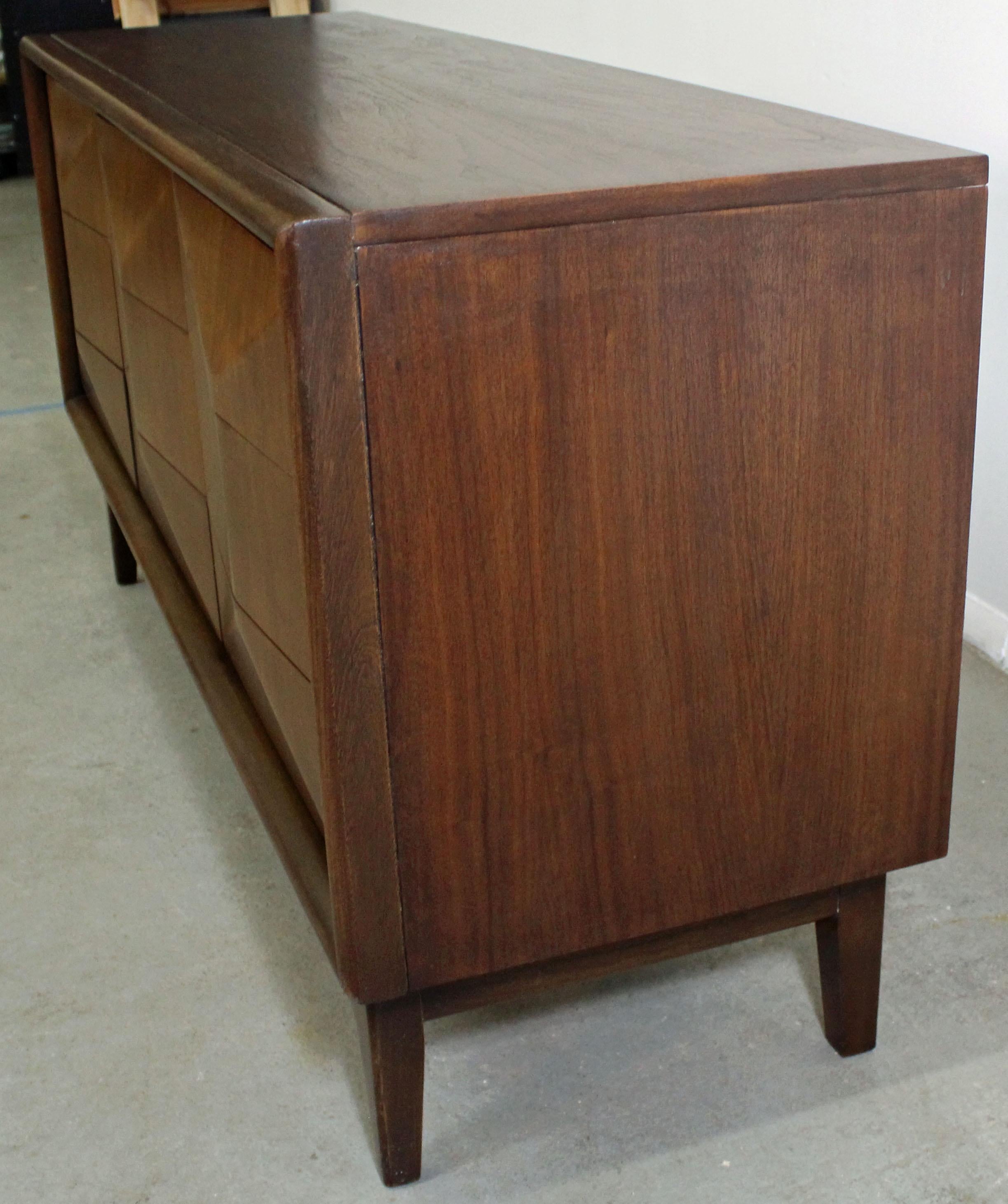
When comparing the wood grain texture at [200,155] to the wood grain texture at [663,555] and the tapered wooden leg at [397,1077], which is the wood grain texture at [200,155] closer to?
the wood grain texture at [663,555]

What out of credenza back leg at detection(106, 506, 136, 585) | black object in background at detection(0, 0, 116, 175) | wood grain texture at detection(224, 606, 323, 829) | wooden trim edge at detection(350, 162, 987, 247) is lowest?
credenza back leg at detection(106, 506, 136, 585)

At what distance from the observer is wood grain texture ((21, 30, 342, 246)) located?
101cm

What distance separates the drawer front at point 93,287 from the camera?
1.95 m

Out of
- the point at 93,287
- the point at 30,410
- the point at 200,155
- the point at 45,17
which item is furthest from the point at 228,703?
the point at 45,17

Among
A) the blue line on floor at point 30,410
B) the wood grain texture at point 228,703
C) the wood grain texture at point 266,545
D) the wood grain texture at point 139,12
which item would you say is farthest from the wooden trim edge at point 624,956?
the wood grain texture at point 139,12

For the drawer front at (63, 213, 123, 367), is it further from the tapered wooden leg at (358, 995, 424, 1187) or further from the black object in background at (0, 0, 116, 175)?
the black object in background at (0, 0, 116, 175)

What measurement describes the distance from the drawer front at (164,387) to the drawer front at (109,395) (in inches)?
3.4

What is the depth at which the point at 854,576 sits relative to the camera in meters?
Result: 1.21

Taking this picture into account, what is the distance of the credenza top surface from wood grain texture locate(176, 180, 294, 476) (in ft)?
0.22

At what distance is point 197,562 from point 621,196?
2.76 feet

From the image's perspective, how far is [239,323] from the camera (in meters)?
1.22

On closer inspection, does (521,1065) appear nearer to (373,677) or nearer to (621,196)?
(373,677)

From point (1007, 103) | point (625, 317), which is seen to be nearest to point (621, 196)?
point (625, 317)

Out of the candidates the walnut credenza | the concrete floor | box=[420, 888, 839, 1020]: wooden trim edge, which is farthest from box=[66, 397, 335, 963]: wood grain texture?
the concrete floor
